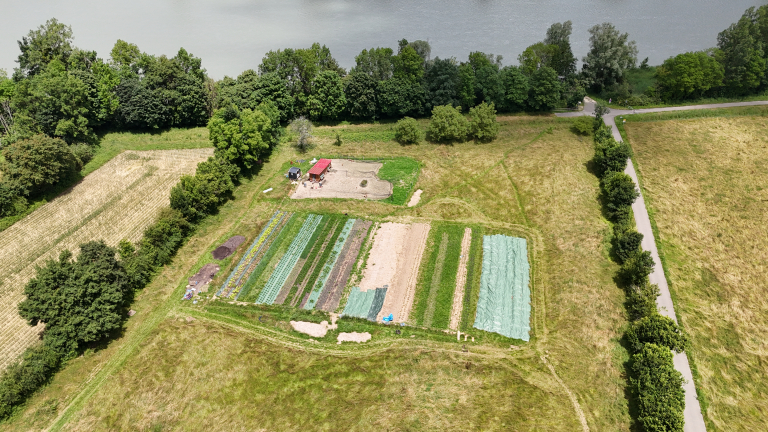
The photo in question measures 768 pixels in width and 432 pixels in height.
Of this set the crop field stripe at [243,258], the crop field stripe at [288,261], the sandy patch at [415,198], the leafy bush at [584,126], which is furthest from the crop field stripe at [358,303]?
the leafy bush at [584,126]

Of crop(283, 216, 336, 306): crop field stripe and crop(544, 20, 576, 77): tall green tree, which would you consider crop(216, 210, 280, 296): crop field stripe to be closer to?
crop(283, 216, 336, 306): crop field stripe

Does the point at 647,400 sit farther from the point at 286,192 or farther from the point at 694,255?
the point at 286,192

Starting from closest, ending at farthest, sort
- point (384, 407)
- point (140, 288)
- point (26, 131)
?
point (384, 407)
point (140, 288)
point (26, 131)

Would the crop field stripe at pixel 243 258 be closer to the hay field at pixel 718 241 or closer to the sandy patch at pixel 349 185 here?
the sandy patch at pixel 349 185

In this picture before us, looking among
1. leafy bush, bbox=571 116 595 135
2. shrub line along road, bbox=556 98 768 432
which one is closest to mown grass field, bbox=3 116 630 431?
shrub line along road, bbox=556 98 768 432

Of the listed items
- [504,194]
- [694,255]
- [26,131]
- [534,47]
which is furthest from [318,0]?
[694,255]

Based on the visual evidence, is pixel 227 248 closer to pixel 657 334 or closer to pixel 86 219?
pixel 86 219
